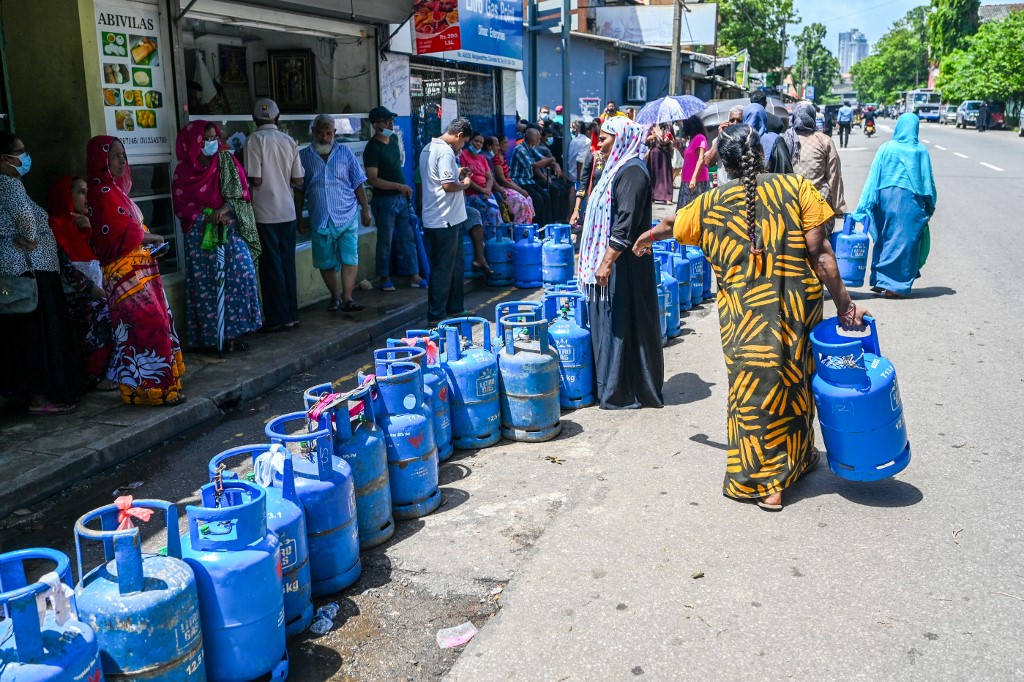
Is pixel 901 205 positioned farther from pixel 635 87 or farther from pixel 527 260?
pixel 635 87

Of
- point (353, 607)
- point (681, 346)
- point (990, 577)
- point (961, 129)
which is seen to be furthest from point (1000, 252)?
point (961, 129)

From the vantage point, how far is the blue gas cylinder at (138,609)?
2727 millimetres

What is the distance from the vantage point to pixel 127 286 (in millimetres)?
6230

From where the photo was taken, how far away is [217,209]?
7359 millimetres

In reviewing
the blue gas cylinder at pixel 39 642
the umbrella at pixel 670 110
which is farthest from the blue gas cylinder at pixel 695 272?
the blue gas cylinder at pixel 39 642

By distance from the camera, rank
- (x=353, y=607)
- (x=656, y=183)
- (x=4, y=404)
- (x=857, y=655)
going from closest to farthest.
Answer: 1. (x=857, y=655)
2. (x=353, y=607)
3. (x=4, y=404)
4. (x=656, y=183)

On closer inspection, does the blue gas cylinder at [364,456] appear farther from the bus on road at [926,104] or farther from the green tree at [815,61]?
the green tree at [815,61]

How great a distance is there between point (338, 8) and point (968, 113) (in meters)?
56.0

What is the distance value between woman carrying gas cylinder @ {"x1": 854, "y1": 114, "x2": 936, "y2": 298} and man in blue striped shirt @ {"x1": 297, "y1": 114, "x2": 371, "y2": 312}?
553 cm

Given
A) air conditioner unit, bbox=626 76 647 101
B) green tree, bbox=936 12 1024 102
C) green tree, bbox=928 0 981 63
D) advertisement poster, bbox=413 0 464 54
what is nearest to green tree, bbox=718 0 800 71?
green tree, bbox=936 12 1024 102

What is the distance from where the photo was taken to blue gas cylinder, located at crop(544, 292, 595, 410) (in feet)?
20.5

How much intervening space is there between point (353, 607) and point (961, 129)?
59.1m

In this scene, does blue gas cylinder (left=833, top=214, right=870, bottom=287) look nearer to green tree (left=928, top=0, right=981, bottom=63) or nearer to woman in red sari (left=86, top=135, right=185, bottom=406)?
woman in red sari (left=86, top=135, right=185, bottom=406)

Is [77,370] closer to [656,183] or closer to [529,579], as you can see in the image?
[529,579]
